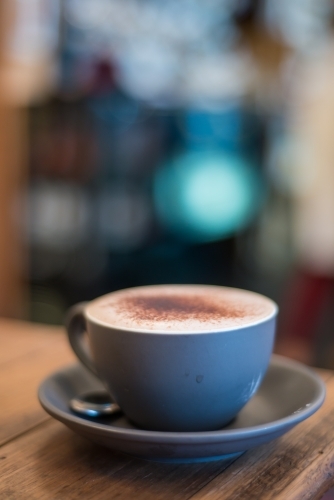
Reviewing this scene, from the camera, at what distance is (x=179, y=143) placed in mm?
2168

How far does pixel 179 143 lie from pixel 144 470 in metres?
1.87

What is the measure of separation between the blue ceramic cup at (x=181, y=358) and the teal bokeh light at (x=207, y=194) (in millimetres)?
1697

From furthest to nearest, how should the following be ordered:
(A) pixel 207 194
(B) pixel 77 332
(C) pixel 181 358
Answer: (A) pixel 207 194 < (B) pixel 77 332 < (C) pixel 181 358

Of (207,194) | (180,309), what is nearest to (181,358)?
(180,309)

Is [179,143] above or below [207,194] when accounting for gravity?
above

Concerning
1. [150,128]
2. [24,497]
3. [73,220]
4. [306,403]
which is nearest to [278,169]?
[150,128]

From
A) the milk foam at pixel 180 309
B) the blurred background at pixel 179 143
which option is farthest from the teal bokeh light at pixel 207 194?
the milk foam at pixel 180 309

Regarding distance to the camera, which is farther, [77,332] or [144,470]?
[77,332]

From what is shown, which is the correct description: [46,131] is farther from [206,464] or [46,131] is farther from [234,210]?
[206,464]

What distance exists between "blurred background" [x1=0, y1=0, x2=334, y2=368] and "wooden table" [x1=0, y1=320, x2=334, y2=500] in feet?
5.15

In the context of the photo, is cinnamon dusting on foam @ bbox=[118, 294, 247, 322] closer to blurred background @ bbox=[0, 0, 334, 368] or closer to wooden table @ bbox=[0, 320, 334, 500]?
wooden table @ bbox=[0, 320, 334, 500]

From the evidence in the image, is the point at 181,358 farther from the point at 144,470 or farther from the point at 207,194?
the point at 207,194

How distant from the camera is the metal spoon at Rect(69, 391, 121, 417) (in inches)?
17.4

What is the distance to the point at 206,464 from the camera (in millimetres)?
385
